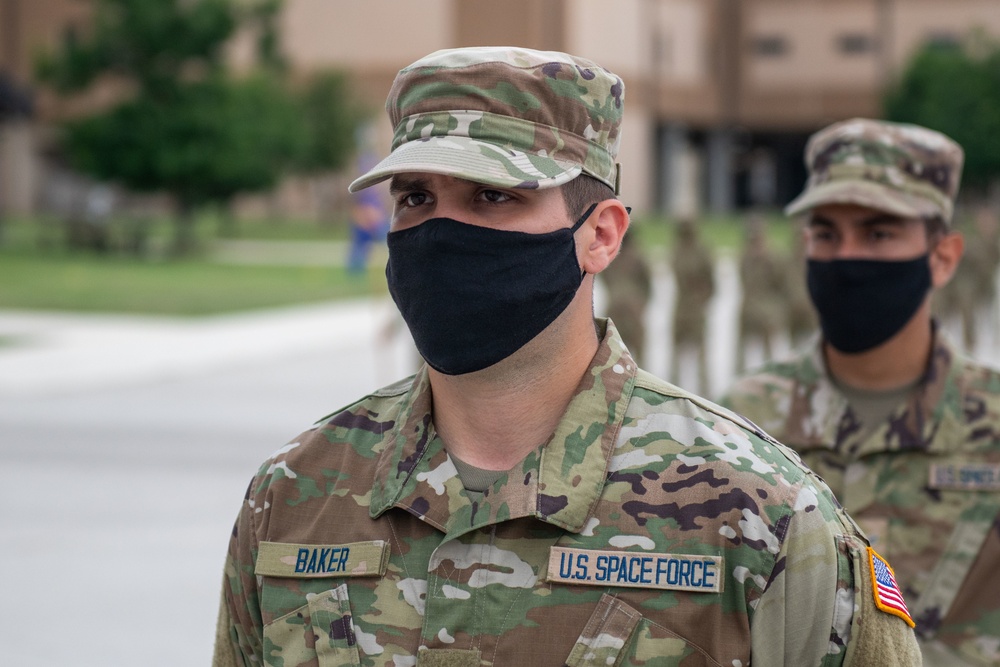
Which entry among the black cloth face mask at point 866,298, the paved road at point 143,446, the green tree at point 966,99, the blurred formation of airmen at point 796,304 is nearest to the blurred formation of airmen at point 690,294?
the blurred formation of airmen at point 796,304

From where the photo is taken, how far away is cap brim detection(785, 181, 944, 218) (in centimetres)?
386

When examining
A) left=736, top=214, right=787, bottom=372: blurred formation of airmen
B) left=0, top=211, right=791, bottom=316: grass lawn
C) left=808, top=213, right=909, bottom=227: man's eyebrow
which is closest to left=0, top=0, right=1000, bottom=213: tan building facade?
left=0, top=211, right=791, bottom=316: grass lawn

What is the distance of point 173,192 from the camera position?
3900 centimetres

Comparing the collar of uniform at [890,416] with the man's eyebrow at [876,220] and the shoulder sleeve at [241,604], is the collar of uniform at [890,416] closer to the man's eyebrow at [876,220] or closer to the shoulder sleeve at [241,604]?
the man's eyebrow at [876,220]

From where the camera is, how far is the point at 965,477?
3.66 metres

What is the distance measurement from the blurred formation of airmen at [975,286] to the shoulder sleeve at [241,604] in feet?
46.9

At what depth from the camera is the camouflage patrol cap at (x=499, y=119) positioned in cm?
216

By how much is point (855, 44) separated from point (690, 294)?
65737mm

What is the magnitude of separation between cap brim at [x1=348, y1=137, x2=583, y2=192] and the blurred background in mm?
4533

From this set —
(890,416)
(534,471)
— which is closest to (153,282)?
(890,416)

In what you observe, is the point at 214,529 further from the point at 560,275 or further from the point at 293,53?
the point at 293,53

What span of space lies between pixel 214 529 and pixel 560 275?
653 cm

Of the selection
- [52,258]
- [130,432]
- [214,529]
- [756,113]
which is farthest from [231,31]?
[756,113]

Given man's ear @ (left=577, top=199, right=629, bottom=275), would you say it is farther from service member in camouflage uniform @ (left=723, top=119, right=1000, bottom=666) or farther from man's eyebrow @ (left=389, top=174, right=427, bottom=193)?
service member in camouflage uniform @ (left=723, top=119, right=1000, bottom=666)
